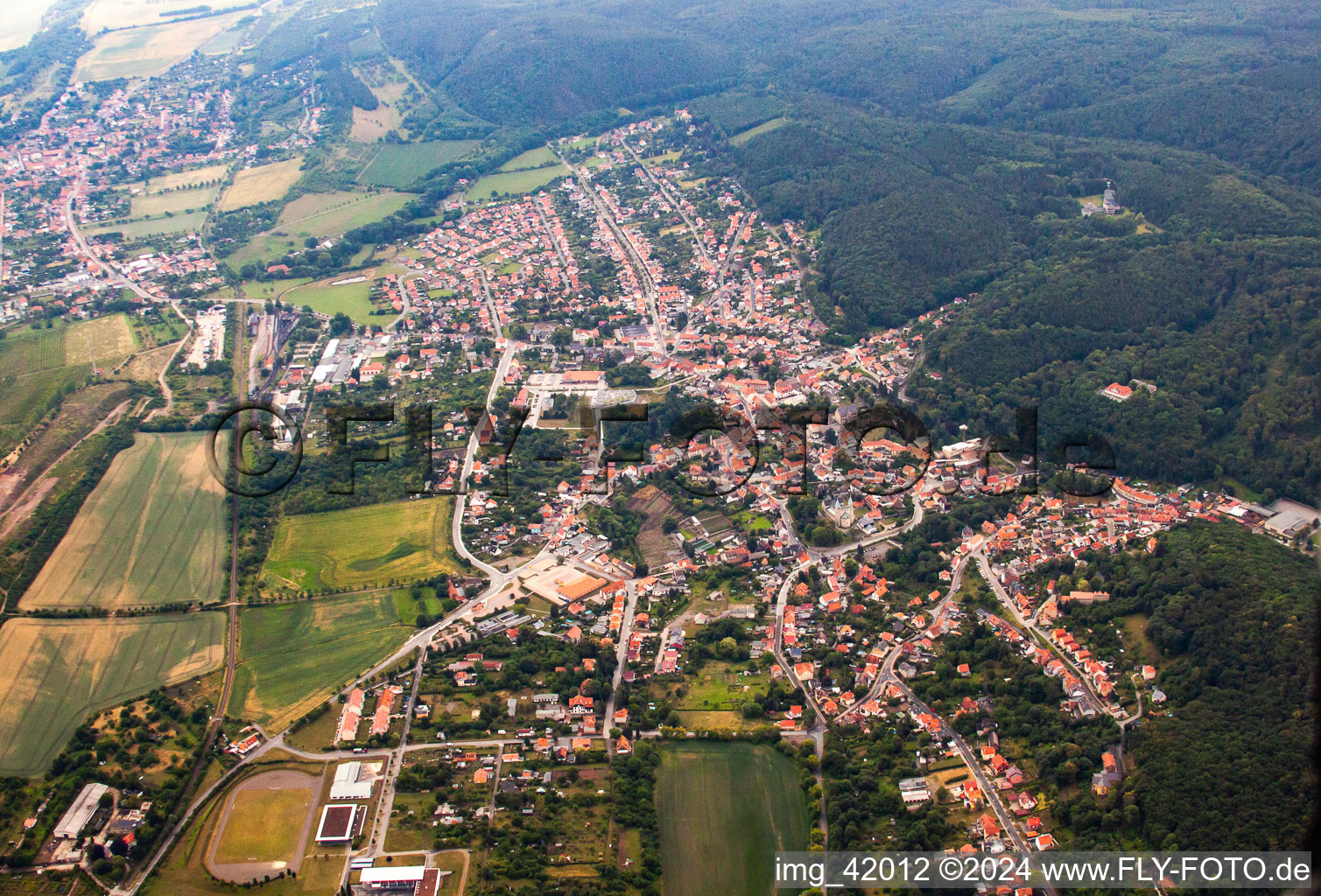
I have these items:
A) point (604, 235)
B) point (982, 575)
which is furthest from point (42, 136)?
point (982, 575)

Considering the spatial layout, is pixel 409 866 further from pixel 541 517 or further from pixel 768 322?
pixel 768 322

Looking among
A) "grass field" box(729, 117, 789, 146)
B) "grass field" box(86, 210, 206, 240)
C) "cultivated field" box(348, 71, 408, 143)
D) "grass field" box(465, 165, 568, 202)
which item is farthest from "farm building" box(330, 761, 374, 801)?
"cultivated field" box(348, 71, 408, 143)

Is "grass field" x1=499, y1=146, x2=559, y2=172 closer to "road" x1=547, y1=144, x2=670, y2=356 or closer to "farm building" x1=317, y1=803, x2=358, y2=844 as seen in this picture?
"road" x1=547, y1=144, x2=670, y2=356

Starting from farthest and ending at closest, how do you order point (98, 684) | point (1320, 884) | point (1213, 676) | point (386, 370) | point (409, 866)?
point (386, 370)
point (98, 684)
point (1213, 676)
point (409, 866)
point (1320, 884)

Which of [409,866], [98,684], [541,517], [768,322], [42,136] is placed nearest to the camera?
[409,866]

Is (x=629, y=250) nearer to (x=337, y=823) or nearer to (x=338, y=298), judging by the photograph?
(x=338, y=298)

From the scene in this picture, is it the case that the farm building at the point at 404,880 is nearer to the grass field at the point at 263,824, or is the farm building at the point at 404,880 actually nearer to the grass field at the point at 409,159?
the grass field at the point at 263,824

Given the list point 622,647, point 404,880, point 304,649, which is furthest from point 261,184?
point 404,880
